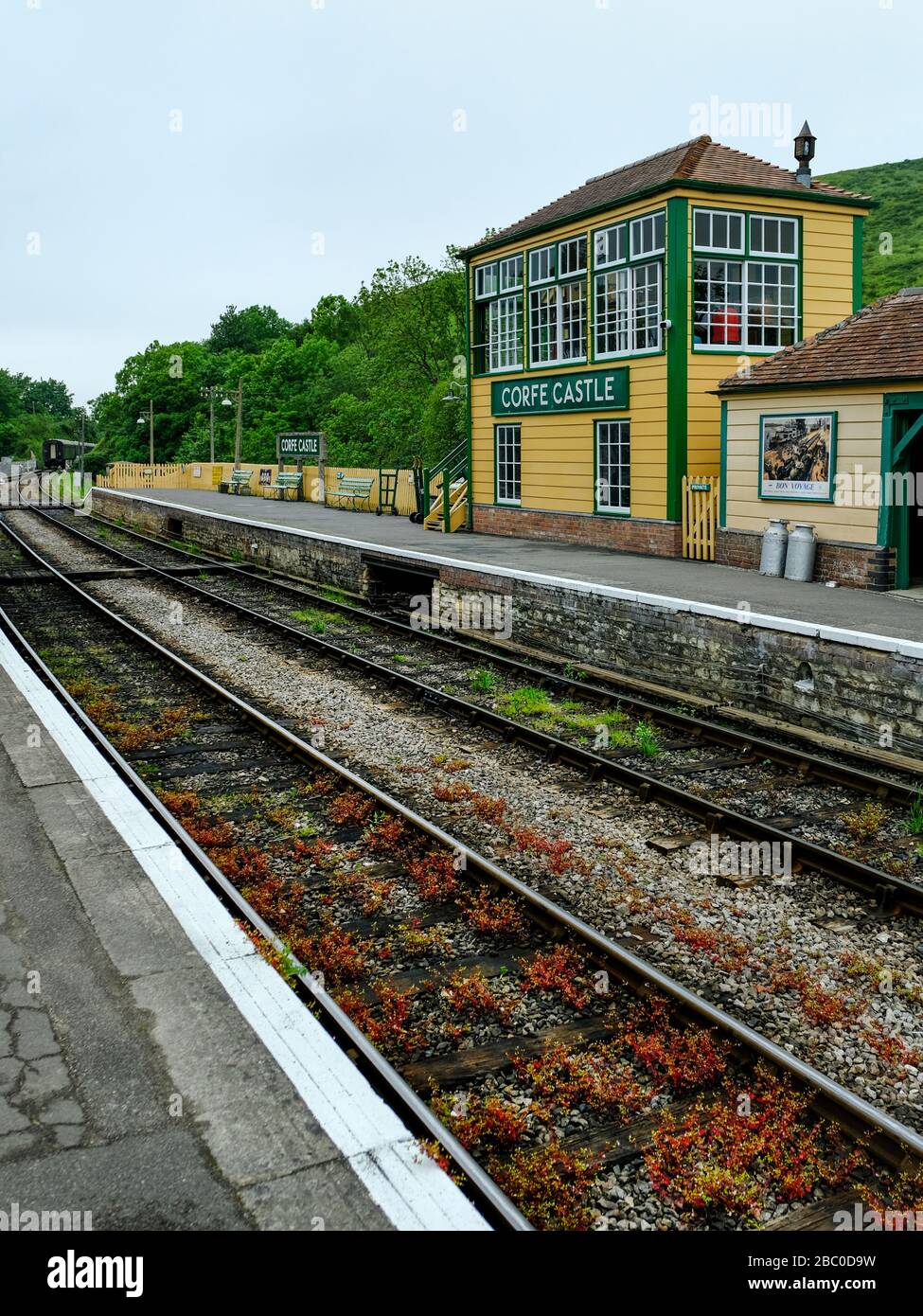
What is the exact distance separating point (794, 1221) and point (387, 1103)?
5.25 feet

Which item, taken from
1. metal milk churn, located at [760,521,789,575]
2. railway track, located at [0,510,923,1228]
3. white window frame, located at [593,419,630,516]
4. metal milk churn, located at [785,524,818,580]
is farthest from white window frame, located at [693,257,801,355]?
railway track, located at [0,510,923,1228]

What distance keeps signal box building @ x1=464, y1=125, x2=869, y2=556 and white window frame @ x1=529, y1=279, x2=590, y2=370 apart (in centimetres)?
4

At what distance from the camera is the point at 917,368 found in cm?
1425

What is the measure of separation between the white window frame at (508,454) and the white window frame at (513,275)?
9.35 feet

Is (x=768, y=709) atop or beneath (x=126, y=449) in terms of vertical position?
beneath

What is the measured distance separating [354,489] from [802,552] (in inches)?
788

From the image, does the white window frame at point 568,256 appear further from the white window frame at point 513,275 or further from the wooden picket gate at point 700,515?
the wooden picket gate at point 700,515

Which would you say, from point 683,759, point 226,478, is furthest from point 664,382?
point 226,478

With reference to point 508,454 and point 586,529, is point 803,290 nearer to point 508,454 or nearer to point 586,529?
point 586,529

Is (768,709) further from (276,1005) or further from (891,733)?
(276,1005)

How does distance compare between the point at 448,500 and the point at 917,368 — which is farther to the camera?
the point at 448,500

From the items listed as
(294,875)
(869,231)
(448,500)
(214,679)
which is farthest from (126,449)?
(294,875)

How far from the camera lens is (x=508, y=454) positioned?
2452cm

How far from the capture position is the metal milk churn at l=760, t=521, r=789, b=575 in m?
16.5
